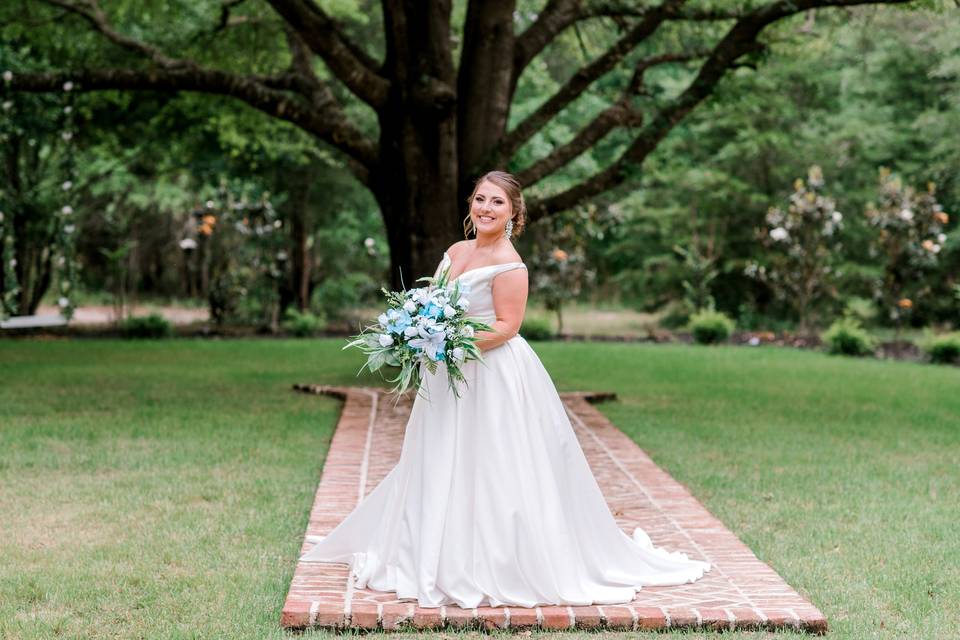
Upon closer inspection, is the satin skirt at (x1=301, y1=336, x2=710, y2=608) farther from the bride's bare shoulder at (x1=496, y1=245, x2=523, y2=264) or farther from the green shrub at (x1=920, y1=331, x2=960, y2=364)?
the green shrub at (x1=920, y1=331, x2=960, y2=364)

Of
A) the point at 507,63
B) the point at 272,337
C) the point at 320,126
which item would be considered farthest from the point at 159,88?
the point at 272,337

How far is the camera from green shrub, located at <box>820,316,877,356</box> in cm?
1938

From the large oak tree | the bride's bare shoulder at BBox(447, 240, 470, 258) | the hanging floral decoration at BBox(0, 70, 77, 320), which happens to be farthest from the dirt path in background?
the bride's bare shoulder at BBox(447, 240, 470, 258)

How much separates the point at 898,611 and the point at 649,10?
878 cm

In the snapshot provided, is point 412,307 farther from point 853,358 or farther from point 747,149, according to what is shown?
point 747,149

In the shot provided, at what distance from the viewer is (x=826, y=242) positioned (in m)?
24.6

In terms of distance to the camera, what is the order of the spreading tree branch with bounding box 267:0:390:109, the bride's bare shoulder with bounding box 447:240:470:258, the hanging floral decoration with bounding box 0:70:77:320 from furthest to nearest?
1. the hanging floral decoration with bounding box 0:70:77:320
2. the spreading tree branch with bounding box 267:0:390:109
3. the bride's bare shoulder with bounding box 447:240:470:258

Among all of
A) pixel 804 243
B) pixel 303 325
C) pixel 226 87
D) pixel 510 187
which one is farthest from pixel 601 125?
pixel 804 243

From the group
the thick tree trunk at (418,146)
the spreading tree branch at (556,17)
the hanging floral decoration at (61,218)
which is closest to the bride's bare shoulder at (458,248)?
the thick tree trunk at (418,146)

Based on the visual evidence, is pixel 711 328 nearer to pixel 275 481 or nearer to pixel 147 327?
pixel 147 327

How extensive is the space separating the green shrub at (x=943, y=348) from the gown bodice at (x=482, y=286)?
14942mm

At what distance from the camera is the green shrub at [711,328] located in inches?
837

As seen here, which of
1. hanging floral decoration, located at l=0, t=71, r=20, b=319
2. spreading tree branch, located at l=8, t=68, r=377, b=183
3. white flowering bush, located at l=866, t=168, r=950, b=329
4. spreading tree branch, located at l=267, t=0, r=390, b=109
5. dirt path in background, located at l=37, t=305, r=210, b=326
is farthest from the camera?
dirt path in background, located at l=37, t=305, r=210, b=326

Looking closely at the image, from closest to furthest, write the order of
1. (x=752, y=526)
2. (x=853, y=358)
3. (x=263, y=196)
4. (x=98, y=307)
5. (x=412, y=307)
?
(x=412, y=307) → (x=752, y=526) → (x=853, y=358) → (x=263, y=196) → (x=98, y=307)
